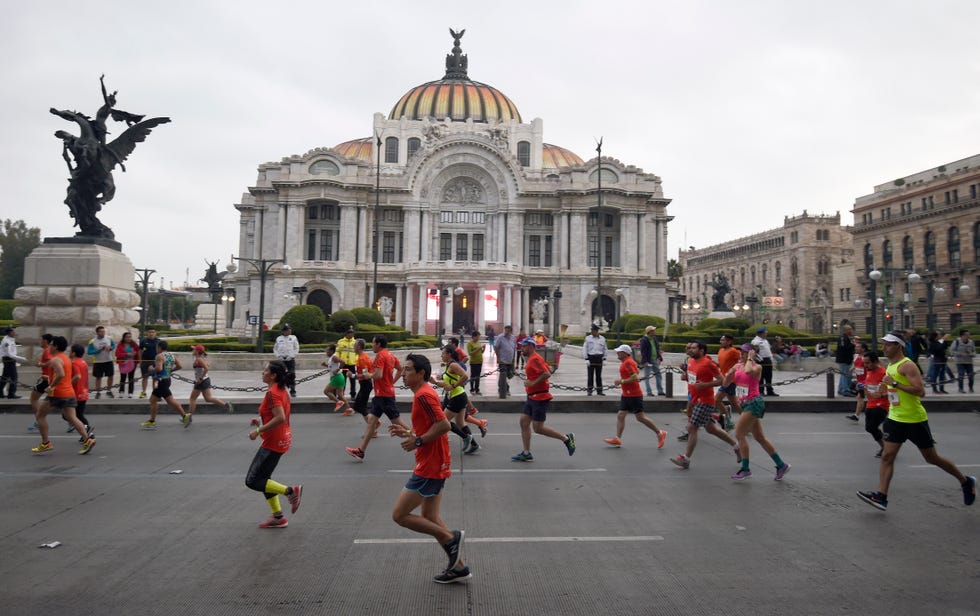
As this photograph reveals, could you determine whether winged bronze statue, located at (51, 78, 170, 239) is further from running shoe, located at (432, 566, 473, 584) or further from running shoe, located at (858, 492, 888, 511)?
running shoe, located at (858, 492, 888, 511)

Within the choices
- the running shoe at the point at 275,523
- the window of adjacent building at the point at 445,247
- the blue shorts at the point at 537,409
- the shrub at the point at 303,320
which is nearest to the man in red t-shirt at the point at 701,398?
the blue shorts at the point at 537,409

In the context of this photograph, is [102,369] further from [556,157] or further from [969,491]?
[556,157]

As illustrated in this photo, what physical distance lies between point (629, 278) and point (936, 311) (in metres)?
28.5

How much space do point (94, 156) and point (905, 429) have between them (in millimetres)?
19419

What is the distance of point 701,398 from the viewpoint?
31.1 feet

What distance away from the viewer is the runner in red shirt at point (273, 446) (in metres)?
6.31

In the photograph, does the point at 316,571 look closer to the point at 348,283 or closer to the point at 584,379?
the point at 584,379

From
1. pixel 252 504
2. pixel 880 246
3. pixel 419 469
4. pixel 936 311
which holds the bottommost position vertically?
pixel 252 504

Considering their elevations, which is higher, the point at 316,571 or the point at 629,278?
the point at 629,278

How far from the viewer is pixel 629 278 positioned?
5959 centimetres

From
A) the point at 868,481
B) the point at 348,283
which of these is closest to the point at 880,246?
the point at 348,283

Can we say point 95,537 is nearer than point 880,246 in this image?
Yes

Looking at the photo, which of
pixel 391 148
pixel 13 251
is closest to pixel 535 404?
pixel 391 148

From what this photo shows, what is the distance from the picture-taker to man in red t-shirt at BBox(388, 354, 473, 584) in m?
5.00
